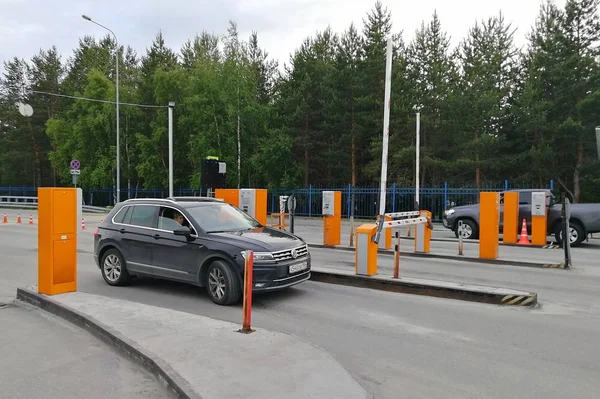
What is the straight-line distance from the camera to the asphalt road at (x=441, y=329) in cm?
451

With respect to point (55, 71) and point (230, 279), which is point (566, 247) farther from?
point (55, 71)

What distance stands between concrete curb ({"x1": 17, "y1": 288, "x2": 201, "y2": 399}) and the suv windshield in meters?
2.31

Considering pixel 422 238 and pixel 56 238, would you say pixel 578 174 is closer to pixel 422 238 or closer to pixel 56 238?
pixel 422 238

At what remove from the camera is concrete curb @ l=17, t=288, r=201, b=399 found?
4.18m

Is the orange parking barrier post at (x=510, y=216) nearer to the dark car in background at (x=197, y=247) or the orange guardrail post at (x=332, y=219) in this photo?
the orange guardrail post at (x=332, y=219)

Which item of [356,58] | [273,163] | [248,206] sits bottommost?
[248,206]

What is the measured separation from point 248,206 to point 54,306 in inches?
264

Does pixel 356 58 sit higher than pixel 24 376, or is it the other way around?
pixel 356 58

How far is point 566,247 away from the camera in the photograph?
10852 mm

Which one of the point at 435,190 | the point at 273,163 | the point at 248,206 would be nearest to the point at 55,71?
the point at 273,163

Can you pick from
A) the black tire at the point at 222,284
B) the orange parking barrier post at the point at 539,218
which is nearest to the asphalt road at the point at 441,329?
the black tire at the point at 222,284

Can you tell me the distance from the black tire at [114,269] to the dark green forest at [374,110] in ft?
73.0

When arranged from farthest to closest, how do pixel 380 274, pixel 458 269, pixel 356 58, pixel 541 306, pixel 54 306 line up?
pixel 356 58 → pixel 458 269 → pixel 380 274 → pixel 541 306 → pixel 54 306

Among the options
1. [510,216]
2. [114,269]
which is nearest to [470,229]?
[510,216]
